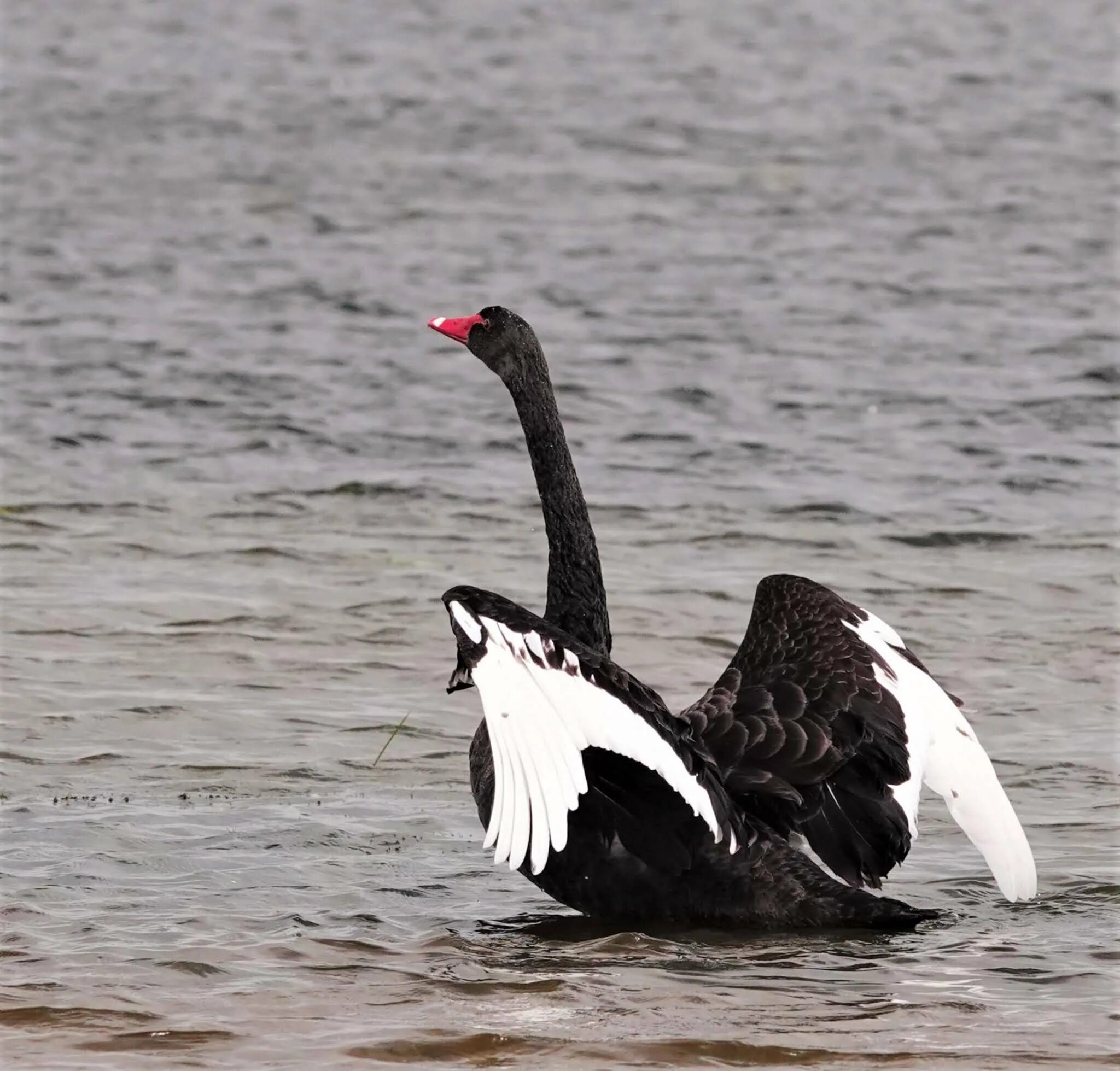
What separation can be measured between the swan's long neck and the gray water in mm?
704

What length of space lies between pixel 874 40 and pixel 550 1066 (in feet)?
74.2

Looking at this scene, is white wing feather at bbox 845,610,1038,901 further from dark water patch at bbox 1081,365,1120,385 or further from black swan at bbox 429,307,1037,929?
dark water patch at bbox 1081,365,1120,385

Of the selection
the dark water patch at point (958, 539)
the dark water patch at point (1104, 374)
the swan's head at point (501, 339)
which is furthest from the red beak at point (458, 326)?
the dark water patch at point (1104, 374)

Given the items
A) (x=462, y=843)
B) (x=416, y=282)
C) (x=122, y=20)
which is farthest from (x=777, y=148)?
(x=462, y=843)

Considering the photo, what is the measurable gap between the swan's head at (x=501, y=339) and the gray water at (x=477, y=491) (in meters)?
1.33

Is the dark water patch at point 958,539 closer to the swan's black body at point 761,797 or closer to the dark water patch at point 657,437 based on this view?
the dark water patch at point 657,437

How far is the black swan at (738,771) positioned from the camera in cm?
496

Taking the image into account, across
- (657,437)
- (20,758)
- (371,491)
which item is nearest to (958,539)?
(657,437)

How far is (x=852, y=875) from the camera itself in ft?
18.4

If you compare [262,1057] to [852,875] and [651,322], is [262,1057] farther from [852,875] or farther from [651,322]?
[651,322]

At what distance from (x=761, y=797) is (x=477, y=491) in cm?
499

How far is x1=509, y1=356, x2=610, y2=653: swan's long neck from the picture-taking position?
6309mm

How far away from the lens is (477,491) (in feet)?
34.3

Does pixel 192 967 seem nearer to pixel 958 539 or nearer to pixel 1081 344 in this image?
pixel 958 539
